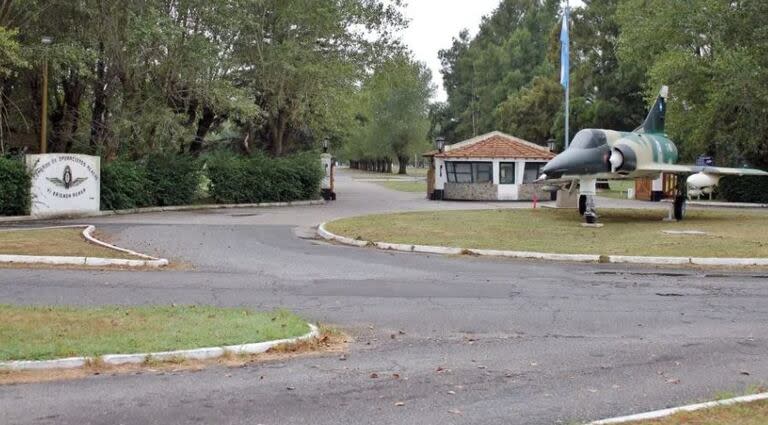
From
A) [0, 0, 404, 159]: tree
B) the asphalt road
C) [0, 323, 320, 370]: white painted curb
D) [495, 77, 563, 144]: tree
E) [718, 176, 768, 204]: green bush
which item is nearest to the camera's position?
the asphalt road

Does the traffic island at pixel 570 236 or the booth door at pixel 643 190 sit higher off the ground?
the booth door at pixel 643 190

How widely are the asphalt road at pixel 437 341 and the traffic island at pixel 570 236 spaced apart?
126cm

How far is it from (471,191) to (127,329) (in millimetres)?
33912

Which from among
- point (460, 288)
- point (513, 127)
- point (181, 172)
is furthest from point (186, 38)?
point (513, 127)

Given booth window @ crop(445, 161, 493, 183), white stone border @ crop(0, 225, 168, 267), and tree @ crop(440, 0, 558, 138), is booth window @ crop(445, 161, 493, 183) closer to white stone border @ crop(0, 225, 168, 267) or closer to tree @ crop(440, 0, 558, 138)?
white stone border @ crop(0, 225, 168, 267)

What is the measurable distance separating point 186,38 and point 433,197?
669 inches

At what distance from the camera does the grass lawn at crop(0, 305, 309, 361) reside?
24.4 feet

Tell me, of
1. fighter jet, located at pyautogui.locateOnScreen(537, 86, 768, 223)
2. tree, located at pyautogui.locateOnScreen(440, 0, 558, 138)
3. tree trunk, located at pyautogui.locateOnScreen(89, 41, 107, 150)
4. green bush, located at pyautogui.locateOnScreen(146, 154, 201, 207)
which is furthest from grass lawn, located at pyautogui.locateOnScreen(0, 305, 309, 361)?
tree, located at pyautogui.locateOnScreen(440, 0, 558, 138)

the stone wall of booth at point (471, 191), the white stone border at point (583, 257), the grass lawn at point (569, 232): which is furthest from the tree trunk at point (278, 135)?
the white stone border at point (583, 257)

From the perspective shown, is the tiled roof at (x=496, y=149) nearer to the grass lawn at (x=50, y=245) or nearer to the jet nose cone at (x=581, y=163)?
the jet nose cone at (x=581, y=163)

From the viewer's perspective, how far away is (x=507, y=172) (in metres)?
41.3

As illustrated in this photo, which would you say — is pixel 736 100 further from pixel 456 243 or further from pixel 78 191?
pixel 78 191

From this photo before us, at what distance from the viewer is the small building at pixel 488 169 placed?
1618 inches

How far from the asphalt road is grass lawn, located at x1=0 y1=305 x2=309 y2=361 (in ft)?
2.24
